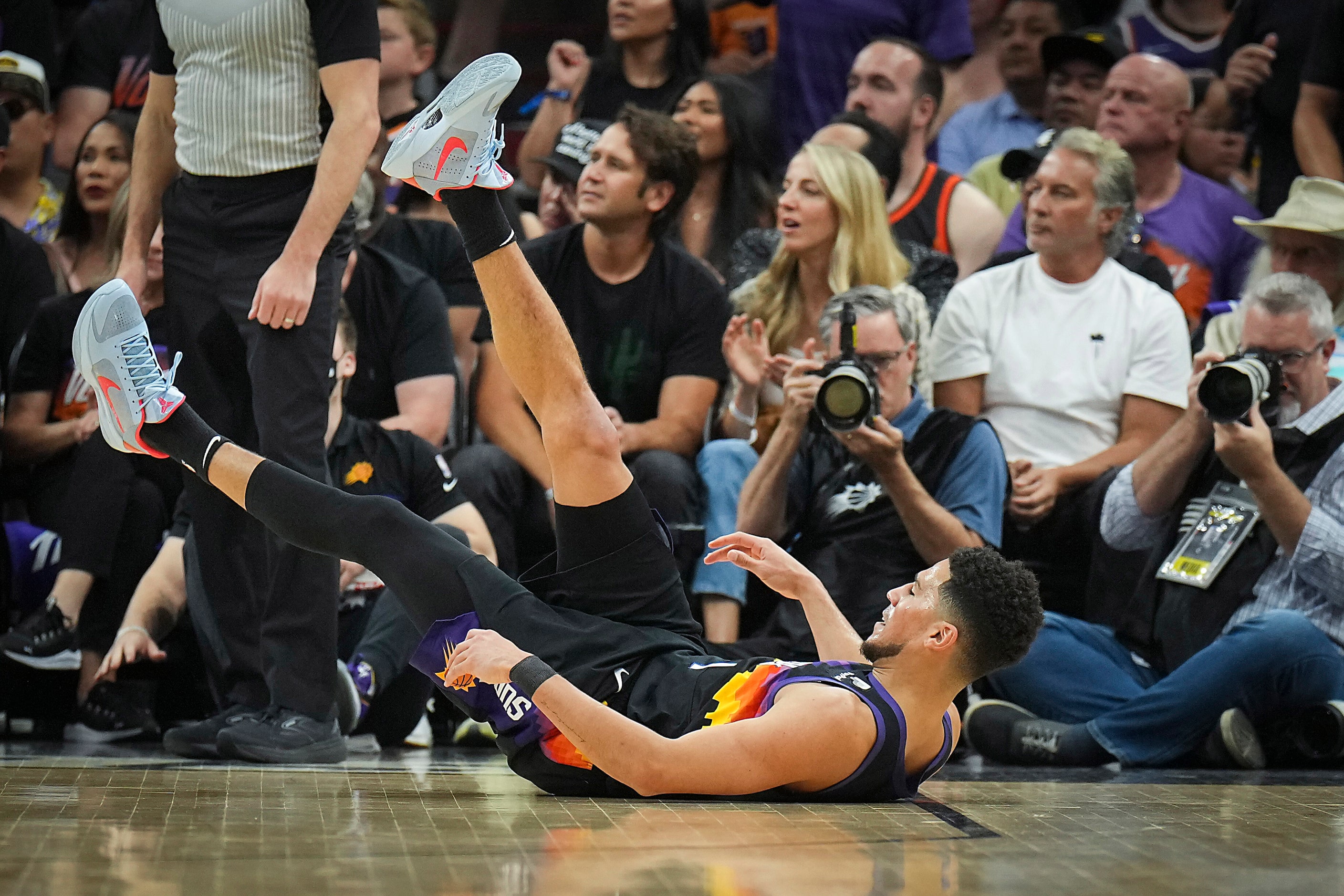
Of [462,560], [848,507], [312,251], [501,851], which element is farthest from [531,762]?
[848,507]

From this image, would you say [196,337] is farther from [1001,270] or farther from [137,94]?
[137,94]

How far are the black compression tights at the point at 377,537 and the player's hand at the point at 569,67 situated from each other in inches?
124

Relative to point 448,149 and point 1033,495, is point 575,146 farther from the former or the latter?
point 448,149

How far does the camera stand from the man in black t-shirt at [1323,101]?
4879mm

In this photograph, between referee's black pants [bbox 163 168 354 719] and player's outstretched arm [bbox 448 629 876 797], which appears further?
referee's black pants [bbox 163 168 354 719]

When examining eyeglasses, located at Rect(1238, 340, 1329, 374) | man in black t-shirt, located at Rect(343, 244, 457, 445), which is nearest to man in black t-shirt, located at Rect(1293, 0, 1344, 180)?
eyeglasses, located at Rect(1238, 340, 1329, 374)

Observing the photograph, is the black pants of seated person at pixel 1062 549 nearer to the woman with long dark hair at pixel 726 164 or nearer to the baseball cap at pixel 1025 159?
the baseball cap at pixel 1025 159

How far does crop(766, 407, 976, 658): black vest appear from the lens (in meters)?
3.77

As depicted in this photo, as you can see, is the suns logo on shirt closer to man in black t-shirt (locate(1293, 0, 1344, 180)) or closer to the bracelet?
the bracelet

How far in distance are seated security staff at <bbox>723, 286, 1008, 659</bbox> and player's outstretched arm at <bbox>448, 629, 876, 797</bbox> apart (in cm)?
119

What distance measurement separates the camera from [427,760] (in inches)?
132

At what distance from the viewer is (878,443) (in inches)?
141

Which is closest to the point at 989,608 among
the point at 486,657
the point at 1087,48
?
the point at 486,657

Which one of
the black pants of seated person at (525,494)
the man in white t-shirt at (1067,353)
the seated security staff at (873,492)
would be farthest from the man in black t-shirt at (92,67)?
the man in white t-shirt at (1067,353)
